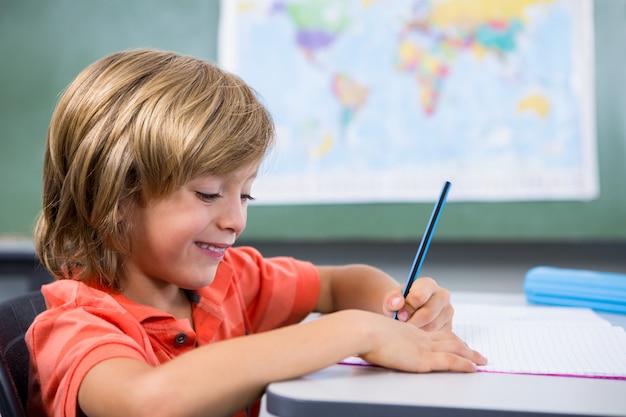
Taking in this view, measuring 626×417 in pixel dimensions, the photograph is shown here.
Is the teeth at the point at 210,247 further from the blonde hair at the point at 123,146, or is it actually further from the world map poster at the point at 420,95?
the world map poster at the point at 420,95

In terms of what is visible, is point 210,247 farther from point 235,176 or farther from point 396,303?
point 396,303

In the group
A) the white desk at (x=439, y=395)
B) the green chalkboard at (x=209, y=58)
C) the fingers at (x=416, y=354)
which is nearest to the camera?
the white desk at (x=439, y=395)

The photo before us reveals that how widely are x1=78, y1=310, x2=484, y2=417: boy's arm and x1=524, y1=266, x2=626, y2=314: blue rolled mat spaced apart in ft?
1.69

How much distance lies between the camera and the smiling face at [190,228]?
0.88m

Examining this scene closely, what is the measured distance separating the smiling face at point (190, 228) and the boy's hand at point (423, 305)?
Result: 0.76 ft

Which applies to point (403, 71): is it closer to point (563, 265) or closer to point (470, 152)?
point (470, 152)

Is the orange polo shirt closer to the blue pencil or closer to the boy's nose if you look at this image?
the boy's nose

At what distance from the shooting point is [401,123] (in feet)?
7.04

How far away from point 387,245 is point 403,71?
561 mm

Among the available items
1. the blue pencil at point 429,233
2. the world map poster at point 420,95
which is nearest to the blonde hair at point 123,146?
the blue pencil at point 429,233

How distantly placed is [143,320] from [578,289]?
2.36 feet

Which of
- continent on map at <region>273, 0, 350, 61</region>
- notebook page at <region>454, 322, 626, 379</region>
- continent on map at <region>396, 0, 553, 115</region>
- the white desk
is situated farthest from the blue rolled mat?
continent on map at <region>273, 0, 350, 61</region>

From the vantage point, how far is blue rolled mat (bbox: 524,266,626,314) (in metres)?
1.11

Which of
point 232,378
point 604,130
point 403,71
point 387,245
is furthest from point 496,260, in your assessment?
point 232,378
